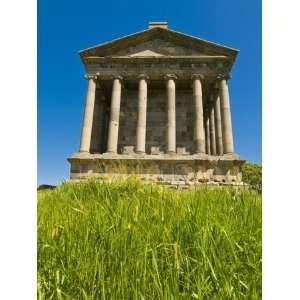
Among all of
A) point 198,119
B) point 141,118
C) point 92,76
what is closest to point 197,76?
point 198,119

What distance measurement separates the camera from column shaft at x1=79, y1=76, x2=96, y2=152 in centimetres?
1948

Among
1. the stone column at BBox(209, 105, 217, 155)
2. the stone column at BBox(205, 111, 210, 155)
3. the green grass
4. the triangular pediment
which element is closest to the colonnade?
the stone column at BBox(209, 105, 217, 155)

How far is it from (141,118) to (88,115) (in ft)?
11.9

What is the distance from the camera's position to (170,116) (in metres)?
19.9

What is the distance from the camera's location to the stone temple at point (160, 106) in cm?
1809

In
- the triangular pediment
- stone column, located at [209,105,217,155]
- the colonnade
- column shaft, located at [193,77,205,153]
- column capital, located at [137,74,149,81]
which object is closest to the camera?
column shaft, located at [193,77,205,153]

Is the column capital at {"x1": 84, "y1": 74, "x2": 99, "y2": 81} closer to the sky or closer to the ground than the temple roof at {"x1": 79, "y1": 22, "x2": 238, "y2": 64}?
closer to the ground

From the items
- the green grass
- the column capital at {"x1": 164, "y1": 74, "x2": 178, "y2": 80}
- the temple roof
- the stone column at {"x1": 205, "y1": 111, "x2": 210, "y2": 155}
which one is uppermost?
the temple roof

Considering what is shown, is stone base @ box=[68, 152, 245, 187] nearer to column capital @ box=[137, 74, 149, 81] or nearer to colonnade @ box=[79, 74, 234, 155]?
colonnade @ box=[79, 74, 234, 155]

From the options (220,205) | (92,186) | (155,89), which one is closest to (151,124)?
(155,89)

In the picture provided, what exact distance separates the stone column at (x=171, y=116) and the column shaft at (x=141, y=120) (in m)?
1.53

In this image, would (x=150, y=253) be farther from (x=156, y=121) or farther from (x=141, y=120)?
(x=156, y=121)

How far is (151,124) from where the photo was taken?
2284 cm
